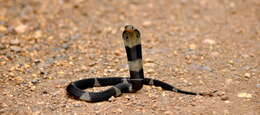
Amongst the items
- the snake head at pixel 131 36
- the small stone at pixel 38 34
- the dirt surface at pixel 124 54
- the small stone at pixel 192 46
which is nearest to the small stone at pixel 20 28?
the dirt surface at pixel 124 54

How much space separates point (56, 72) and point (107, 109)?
1679 mm

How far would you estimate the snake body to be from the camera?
535 centimetres

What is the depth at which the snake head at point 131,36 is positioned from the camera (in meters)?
5.23

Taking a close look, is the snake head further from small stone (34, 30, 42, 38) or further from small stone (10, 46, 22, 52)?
small stone (34, 30, 42, 38)

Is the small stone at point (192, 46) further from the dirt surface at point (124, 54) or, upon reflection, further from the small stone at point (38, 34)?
the small stone at point (38, 34)

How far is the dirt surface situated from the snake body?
10cm

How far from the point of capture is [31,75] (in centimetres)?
643

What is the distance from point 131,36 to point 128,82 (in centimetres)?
87

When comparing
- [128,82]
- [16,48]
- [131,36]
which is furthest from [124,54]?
[131,36]

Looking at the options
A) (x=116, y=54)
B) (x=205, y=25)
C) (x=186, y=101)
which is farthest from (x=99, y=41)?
(x=186, y=101)

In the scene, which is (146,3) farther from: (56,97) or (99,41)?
(56,97)

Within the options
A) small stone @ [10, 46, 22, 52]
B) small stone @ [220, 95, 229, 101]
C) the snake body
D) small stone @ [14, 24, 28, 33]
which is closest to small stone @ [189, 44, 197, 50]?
the snake body

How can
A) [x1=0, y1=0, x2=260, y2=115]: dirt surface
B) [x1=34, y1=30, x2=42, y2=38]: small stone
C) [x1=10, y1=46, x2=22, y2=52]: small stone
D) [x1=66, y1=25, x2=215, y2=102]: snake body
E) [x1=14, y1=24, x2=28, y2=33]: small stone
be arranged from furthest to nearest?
[x1=14, y1=24, x2=28, y2=33]: small stone
[x1=34, y1=30, x2=42, y2=38]: small stone
[x1=10, y1=46, x2=22, y2=52]: small stone
[x1=0, y1=0, x2=260, y2=115]: dirt surface
[x1=66, y1=25, x2=215, y2=102]: snake body

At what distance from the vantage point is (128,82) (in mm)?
5887
